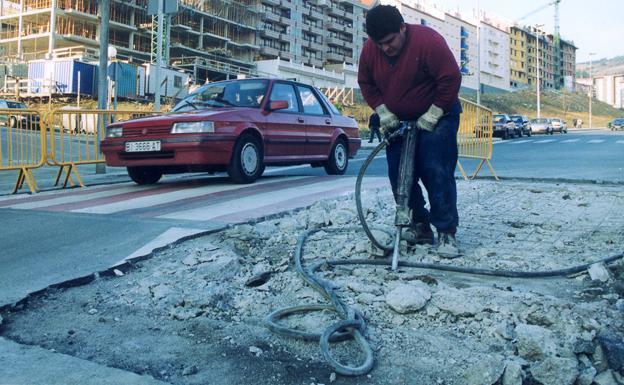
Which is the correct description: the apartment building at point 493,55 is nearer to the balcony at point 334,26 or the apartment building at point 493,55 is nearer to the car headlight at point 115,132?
the balcony at point 334,26

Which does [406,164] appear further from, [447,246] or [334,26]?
[334,26]

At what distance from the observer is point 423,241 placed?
13.9ft

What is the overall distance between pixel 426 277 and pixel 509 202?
11.4 feet

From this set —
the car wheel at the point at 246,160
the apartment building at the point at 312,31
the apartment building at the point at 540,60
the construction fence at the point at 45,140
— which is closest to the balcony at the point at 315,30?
the apartment building at the point at 312,31

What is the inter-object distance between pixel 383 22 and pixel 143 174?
6000mm

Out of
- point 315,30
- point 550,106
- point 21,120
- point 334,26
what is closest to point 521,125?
point 21,120

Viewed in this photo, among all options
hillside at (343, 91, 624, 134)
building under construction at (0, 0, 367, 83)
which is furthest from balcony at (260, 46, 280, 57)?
hillside at (343, 91, 624, 134)

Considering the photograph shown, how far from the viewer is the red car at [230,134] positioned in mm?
7664

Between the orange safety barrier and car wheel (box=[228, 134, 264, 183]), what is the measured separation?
2.18 metres

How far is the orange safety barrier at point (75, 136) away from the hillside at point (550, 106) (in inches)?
3068

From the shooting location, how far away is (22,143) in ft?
27.4

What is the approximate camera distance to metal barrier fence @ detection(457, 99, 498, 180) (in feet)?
30.5

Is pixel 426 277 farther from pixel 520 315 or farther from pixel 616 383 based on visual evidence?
pixel 616 383

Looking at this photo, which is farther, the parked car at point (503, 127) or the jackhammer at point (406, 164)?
the parked car at point (503, 127)
